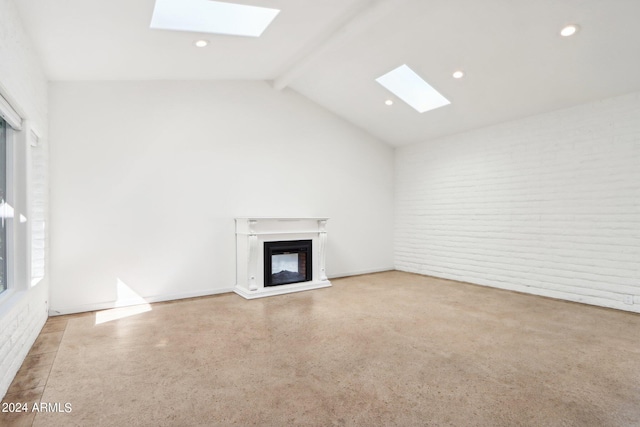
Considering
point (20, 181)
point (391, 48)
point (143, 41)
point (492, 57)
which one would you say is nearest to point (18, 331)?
point (20, 181)

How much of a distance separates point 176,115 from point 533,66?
4326 mm

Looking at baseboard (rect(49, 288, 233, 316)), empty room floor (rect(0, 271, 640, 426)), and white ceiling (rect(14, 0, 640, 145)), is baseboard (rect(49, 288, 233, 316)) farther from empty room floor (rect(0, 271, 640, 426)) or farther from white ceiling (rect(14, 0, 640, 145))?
white ceiling (rect(14, 0, 640, 145))

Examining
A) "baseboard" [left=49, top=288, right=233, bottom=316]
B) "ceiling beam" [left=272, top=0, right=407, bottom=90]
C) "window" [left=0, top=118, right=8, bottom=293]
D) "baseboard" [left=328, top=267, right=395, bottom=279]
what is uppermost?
"ceiling beam" [left=272, top=0, right=407, bottom=90]

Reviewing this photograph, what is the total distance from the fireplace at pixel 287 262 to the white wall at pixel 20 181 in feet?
8.17

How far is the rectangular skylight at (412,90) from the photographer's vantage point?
500cm

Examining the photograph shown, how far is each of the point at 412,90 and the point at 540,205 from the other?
8.05 feet

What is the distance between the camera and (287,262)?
5.11 meters

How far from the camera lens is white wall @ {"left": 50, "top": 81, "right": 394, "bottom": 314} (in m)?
3.91

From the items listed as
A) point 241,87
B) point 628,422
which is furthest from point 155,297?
point 628,422

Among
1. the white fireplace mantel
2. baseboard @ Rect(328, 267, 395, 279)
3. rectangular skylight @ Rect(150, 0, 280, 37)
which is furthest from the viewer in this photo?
baseboard @ Rect(328, 267, 395, 279)

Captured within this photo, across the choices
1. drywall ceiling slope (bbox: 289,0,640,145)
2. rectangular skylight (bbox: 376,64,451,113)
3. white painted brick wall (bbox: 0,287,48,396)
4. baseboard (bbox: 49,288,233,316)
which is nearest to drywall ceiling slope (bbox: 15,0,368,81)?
drywall ceiling slope (bbox: 289,0,640,145)

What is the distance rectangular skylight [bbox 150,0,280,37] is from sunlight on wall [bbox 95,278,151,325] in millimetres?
2919

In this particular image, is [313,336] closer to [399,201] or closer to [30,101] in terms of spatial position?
[30,101]

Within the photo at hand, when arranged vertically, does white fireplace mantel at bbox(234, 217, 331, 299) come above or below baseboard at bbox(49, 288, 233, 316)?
above
